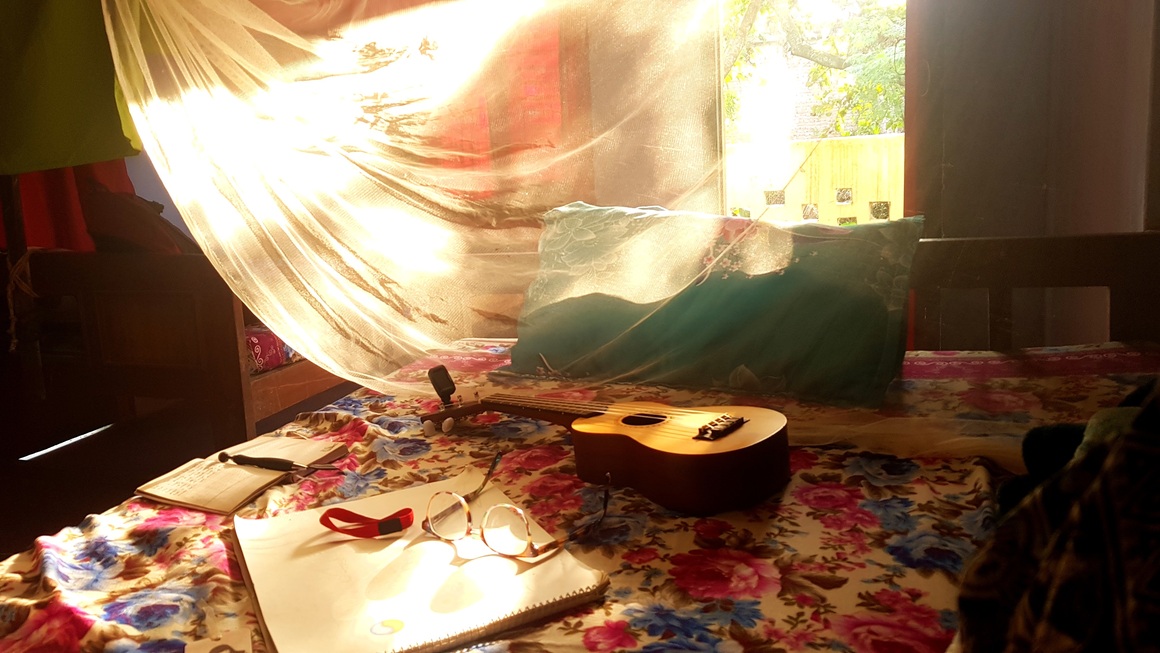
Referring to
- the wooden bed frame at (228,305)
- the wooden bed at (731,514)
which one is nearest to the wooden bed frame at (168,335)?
the wooden bed frame at (228,305)

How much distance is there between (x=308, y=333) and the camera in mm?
1356

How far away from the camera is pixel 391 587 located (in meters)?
0.82

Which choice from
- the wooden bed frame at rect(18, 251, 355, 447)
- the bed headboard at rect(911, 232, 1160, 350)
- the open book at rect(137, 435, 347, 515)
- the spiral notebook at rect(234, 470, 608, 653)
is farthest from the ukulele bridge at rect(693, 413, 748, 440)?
the wooden bed frame at rect(18, 251, 355, 447)

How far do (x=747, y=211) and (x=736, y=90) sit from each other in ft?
0.62

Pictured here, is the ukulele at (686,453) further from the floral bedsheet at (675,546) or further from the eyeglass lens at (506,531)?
the eyeglass lens at (506,531)

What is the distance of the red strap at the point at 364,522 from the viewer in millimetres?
936

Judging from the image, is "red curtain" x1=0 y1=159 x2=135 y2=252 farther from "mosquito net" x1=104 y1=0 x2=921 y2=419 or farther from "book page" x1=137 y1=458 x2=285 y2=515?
"book page" x1=137 y1=458 x2=285 y2=515

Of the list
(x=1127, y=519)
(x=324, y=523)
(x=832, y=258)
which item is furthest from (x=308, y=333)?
(x=1127, y=519)

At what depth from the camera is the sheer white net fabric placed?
1.21 meters

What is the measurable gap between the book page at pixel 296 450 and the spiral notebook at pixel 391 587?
0.22m

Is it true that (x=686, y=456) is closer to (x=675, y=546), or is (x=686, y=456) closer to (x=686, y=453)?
(x=686, y=453)

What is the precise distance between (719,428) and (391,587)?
44cm

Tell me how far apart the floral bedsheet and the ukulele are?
0.9 inches

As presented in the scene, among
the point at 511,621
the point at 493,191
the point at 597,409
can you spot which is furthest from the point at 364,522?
the point at 493,191
